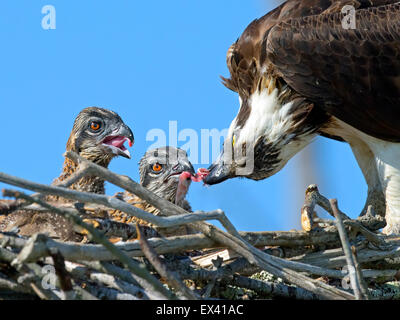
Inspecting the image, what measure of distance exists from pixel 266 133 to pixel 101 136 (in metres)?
1.76

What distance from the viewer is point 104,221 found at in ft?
15.4

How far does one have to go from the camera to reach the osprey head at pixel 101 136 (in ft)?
24.6

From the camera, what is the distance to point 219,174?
21.4ft

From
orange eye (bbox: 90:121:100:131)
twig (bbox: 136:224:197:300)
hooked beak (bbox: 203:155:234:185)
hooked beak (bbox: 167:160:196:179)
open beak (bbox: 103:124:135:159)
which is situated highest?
orange eye (bbox: 90:121:100:131)

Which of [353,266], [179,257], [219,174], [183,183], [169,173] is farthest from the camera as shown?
[169,173]

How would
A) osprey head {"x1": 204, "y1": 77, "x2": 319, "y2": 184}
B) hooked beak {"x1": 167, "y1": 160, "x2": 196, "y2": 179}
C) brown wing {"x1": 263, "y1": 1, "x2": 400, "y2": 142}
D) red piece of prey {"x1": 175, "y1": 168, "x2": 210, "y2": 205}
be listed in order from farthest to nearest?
hooked beak {"x1": 167, "y1": 160, "x2": 196, "y2": 179}
red piece of prey {"x1": 175, "y1": 168, "x2": 210, "y2": 205}
osprey head {"x1": 204, "y1": 77, "x2": 319, "y2": 184}
brown wing {"x1": 263, "y1": 1, "x2": 400, "y2": 142}

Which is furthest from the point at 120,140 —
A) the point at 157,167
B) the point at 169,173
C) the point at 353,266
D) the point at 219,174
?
the point at 353,266

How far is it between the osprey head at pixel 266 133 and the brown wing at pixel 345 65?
20 centimetres

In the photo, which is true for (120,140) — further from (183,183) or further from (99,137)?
(183,183)

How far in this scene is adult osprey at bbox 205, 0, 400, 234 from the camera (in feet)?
20.4

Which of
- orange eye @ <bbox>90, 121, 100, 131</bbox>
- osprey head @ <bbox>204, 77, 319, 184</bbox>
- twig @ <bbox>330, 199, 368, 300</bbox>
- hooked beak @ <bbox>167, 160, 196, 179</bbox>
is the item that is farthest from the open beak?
twig @ <bbox>330, 199, 368, 300</bbox>

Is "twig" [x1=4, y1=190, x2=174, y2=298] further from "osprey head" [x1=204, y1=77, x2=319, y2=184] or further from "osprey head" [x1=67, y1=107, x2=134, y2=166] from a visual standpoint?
"osprey head" [x1=67, y1=107, x2=134, y2=166]
